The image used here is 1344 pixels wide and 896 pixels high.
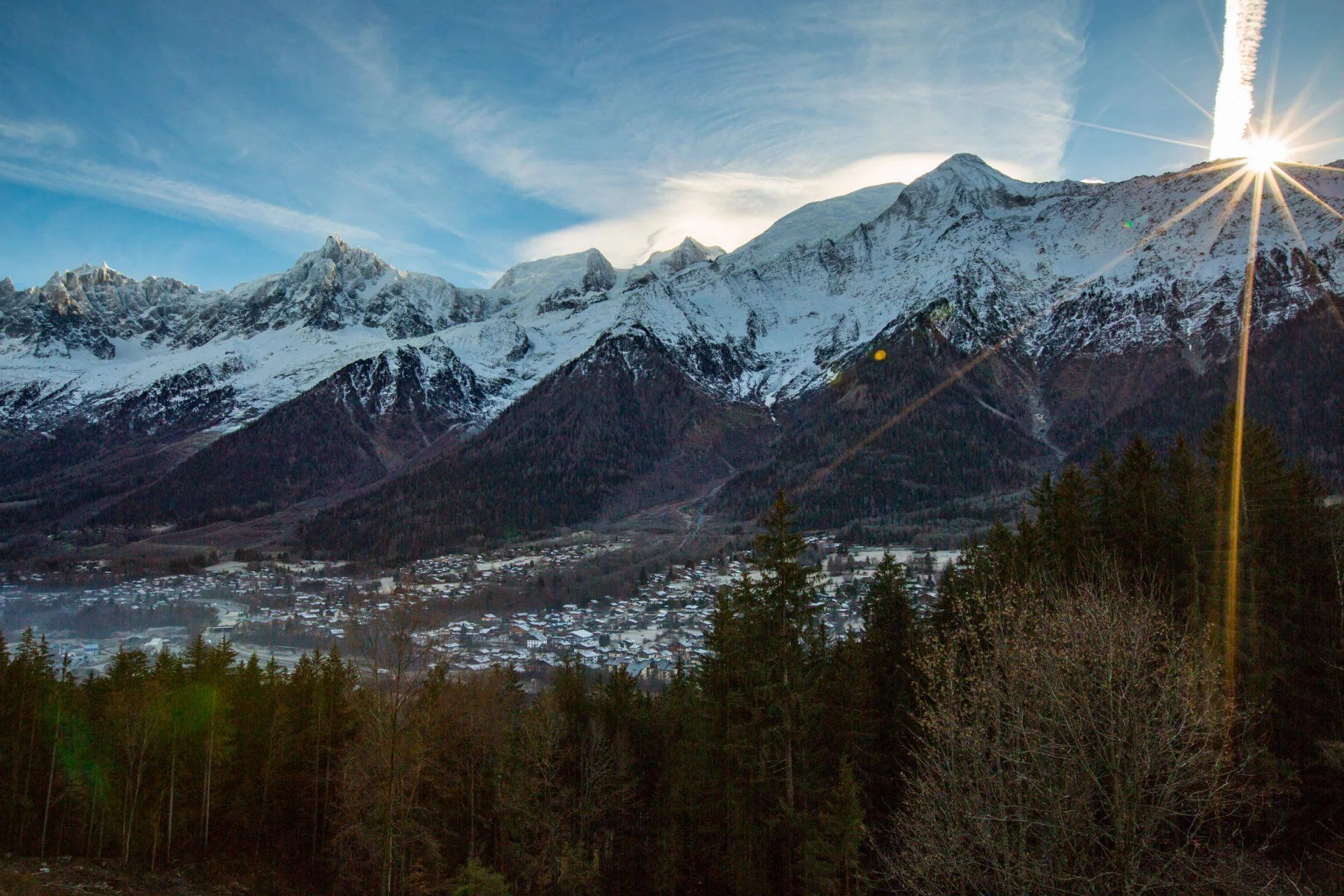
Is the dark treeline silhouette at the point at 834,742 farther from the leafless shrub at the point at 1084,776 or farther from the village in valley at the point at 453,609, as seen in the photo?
the village in valley at the point at 453,609

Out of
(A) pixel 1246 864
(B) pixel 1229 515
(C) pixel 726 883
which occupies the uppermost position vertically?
(B) pixel 1229 515

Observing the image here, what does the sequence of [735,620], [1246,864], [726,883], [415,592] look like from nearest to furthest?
[1246,864]
[415,592]
[735,620]
[726,883]

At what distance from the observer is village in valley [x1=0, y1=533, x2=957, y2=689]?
84.4 meters

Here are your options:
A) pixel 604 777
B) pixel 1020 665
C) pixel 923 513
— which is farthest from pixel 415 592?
pixel 923 513

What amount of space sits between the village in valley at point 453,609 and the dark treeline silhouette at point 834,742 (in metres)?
14.1

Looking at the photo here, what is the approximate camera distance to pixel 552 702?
32281mm

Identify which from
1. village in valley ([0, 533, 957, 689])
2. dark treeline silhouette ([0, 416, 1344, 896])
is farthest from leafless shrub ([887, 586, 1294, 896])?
village in valley ([0, 533, 957, 689])

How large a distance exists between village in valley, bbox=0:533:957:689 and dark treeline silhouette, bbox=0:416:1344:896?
1407 centimetres

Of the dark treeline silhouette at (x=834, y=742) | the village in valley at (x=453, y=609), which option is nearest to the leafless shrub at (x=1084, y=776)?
the dark treeline silhouette at (x=834, y=742)

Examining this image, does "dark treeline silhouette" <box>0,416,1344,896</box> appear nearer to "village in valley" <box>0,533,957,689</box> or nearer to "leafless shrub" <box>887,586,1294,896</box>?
"leafless shrub" <box>887,586,1294,896</box>

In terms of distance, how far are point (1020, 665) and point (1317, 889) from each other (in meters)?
6.05

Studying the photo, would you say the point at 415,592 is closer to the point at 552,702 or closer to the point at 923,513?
the point at 552,702

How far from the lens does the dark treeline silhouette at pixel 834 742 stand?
→ 14.2 metres

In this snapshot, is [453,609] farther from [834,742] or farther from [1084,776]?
[1084,776]
